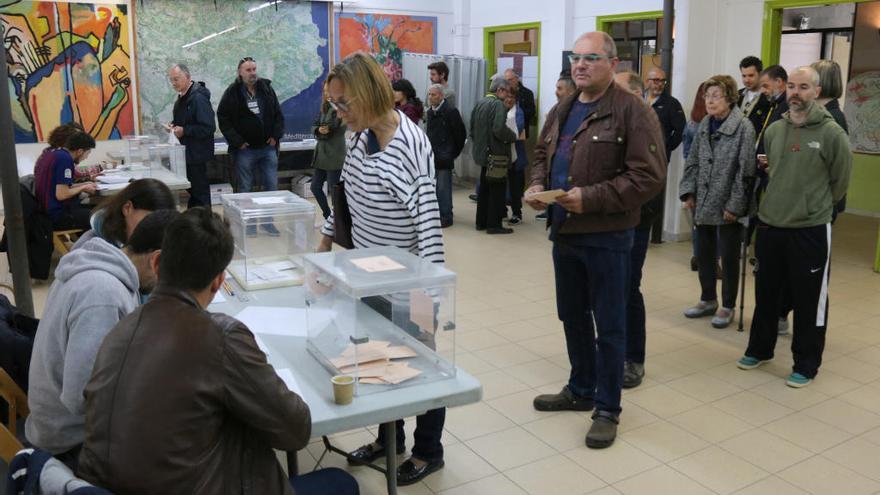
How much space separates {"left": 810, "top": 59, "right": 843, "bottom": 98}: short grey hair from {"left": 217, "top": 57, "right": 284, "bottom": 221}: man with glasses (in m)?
4.98

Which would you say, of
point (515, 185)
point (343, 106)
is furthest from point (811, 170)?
point (515, 185)

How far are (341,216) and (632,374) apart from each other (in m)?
1.88

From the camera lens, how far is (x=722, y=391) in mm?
4043

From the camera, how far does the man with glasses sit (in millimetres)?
7359

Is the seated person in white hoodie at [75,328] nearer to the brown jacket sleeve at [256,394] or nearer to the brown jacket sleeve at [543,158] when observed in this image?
the brown jacket sleeve at [256,394]

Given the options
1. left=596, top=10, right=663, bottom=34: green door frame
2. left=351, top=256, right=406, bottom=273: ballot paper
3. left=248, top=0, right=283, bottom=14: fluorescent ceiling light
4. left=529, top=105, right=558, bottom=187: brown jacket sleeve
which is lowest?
left=351, top=256, right=406, bottom=273: ballot paper

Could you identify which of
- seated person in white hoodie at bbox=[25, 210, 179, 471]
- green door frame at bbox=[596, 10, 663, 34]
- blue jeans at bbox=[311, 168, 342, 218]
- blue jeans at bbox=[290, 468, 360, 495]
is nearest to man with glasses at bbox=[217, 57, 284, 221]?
blue jeans at bbox=[311, 168, 342, 218]

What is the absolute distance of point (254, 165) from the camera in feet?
25.1

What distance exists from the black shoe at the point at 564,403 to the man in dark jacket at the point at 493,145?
4.23m

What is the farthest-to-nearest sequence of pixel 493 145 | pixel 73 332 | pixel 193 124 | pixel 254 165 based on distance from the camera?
pixel 493 145
pixel 254 165
pixel 193 124
pixel 73 332

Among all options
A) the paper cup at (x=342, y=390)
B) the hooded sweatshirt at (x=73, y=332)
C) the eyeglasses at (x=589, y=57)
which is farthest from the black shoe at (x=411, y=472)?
the eyeglasses at (x=589, y=57)

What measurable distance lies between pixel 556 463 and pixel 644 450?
0.42 m

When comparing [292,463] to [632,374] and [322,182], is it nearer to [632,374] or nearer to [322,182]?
[632,374]

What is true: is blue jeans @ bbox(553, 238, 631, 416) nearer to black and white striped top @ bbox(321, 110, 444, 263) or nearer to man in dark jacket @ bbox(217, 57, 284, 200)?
black and white striped top @ bbox(321, 110, 444, 263)
